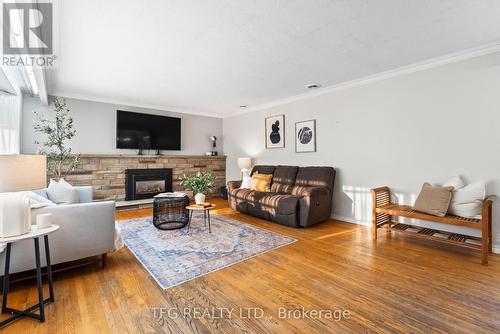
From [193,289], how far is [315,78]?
353cm

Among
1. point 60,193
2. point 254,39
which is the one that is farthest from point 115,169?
point 254,39

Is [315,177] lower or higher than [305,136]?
lower

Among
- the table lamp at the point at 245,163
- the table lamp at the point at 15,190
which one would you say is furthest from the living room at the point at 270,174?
the table lamp at the point at 245,163

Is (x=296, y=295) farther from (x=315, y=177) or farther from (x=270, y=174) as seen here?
(x=270, y=174)

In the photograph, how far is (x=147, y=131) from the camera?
5863mm

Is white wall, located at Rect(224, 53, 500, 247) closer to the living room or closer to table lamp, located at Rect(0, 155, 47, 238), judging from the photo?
the living room

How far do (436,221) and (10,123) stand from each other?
21.3 feet

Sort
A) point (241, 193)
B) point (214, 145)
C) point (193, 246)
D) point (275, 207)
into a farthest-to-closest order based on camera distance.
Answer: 1. point (214, 145)
2. point (241, 193)
3. point (275, 207)
4. point (193, 246)

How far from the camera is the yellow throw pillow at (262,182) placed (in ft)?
16.5

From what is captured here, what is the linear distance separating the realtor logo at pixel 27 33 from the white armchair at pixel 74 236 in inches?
61.6

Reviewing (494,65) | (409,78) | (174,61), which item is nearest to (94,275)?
(174,61)

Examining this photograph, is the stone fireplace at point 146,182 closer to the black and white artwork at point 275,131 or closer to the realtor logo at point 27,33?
the black and white artwork at point 275,131

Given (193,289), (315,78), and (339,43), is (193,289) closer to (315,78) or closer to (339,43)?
(339,43)

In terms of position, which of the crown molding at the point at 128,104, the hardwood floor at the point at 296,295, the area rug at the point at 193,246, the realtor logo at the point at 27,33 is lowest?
the hardwood floor at the point at 296,295
